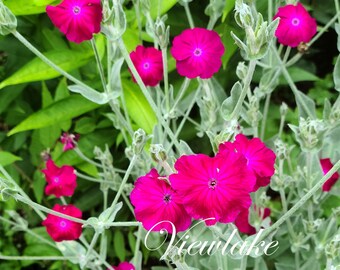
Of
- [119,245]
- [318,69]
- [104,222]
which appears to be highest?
[318,69]

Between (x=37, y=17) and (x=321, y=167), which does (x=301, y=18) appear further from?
(x=37, y=17)

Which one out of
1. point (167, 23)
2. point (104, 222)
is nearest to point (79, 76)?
point (167, 23)

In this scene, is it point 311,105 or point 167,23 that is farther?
point 167,23

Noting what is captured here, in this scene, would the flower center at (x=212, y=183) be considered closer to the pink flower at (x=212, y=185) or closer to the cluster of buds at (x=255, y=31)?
the pink flower at (x=212, y=185)

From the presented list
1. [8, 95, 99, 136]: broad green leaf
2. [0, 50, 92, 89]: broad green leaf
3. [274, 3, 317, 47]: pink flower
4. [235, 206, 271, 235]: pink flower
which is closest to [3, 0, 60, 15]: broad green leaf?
[0, 50, 92, 89]: broad green leaf

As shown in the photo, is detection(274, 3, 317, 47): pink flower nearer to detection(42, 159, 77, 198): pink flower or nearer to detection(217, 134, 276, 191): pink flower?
detection(217, 134, 276, 191): pink flower
